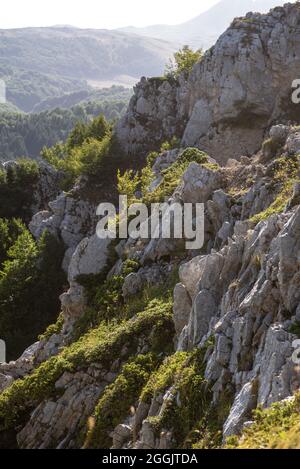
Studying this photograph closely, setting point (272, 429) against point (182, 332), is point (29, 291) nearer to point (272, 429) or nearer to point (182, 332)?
point (182, 332)

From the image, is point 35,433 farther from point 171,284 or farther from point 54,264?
point 54,264

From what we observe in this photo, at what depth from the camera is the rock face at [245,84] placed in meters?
49.6

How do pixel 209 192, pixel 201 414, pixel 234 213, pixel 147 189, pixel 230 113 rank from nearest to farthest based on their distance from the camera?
1. pixel 201 414
2. pixel 234 213
3. pixel 209 192
4. pixel 147 189
5. pixel 230 113

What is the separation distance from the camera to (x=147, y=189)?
4106 centimetres

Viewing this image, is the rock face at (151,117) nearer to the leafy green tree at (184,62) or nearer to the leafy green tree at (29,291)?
the leafy green tree at (184,62)

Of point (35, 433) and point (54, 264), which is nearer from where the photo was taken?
point (35, 433)

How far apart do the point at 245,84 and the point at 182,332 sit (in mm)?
34963

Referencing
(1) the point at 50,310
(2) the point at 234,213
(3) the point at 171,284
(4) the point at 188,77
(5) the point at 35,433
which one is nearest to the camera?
(5) the point at 35,433

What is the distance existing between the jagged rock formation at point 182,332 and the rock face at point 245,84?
11.3 m

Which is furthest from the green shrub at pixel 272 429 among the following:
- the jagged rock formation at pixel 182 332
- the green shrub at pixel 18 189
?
the green shrub at pixel 18 189

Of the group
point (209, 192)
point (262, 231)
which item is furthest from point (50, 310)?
point (262, 231)

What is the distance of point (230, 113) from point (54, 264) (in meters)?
21.3

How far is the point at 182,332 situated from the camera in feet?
70.7

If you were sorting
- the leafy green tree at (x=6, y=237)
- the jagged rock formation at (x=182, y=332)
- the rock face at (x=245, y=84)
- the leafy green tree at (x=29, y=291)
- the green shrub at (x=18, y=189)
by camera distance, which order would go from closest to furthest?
1. the jagged rock formation at (x=182, y=332)
2. the leafy green tree at (x=29, y=291)
3. the rock face at (x=245, y=84)
4. the leafy green tree at (x=6, y=237)
5. the green shrub at (x=18, y=189)
